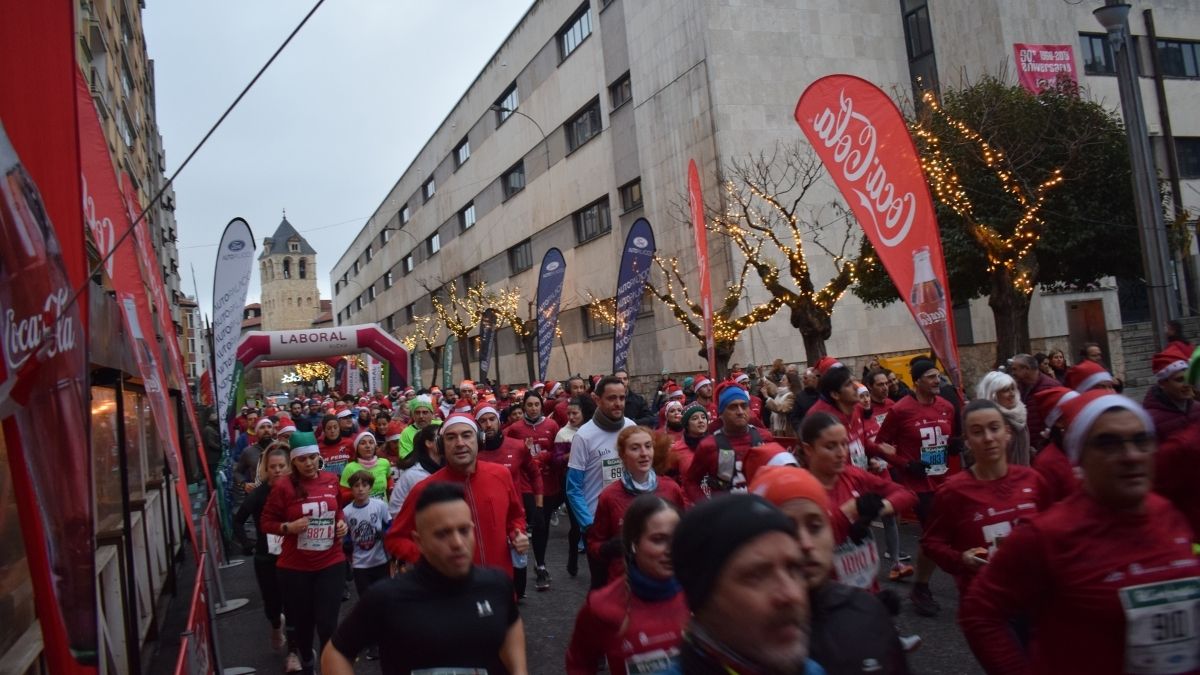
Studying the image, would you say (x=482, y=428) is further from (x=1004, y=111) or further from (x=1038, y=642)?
(x=1004, y=111)

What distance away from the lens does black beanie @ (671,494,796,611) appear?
1902 millimetres

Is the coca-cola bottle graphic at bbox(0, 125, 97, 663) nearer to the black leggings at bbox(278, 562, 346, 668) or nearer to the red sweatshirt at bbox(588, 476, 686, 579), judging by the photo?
the red sweatshirt at bbox(588, 476, 686, 579)

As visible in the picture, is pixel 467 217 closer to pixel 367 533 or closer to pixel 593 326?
pixel 593 326

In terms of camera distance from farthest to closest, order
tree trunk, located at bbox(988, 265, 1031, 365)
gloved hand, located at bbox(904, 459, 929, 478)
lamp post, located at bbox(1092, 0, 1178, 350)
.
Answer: tree trunk, located at bbox(988, 265, 1031, 365), lamp post, located at bbox(1092, 0, 1178, 350), gloved hand, located at bbox(904, 459, 929, 478)

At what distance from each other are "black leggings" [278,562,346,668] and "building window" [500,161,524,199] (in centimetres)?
3432

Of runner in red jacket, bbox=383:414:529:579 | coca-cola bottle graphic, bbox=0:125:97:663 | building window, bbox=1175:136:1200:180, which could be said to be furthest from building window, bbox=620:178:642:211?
coca-cola bottle graphic, bbox=0:125:97:663

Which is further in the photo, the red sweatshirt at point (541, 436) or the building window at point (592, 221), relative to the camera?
the building window at point (592, 221)

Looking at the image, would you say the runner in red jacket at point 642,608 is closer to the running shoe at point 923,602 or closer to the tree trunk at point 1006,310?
the running shoe at point 923,602

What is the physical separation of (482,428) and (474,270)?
128 ft

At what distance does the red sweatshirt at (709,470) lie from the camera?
619cm

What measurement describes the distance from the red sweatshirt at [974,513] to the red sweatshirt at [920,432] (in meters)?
3.01

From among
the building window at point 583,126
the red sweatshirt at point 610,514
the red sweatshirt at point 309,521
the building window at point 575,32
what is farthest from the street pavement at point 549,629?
the building window at point 575,32

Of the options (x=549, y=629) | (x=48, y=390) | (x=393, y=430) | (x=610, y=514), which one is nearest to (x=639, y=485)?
(x=610, y=514)

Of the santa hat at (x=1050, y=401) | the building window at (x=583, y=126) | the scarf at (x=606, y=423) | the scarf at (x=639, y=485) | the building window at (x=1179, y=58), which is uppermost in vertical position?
the building window at (x=583, y=126)
